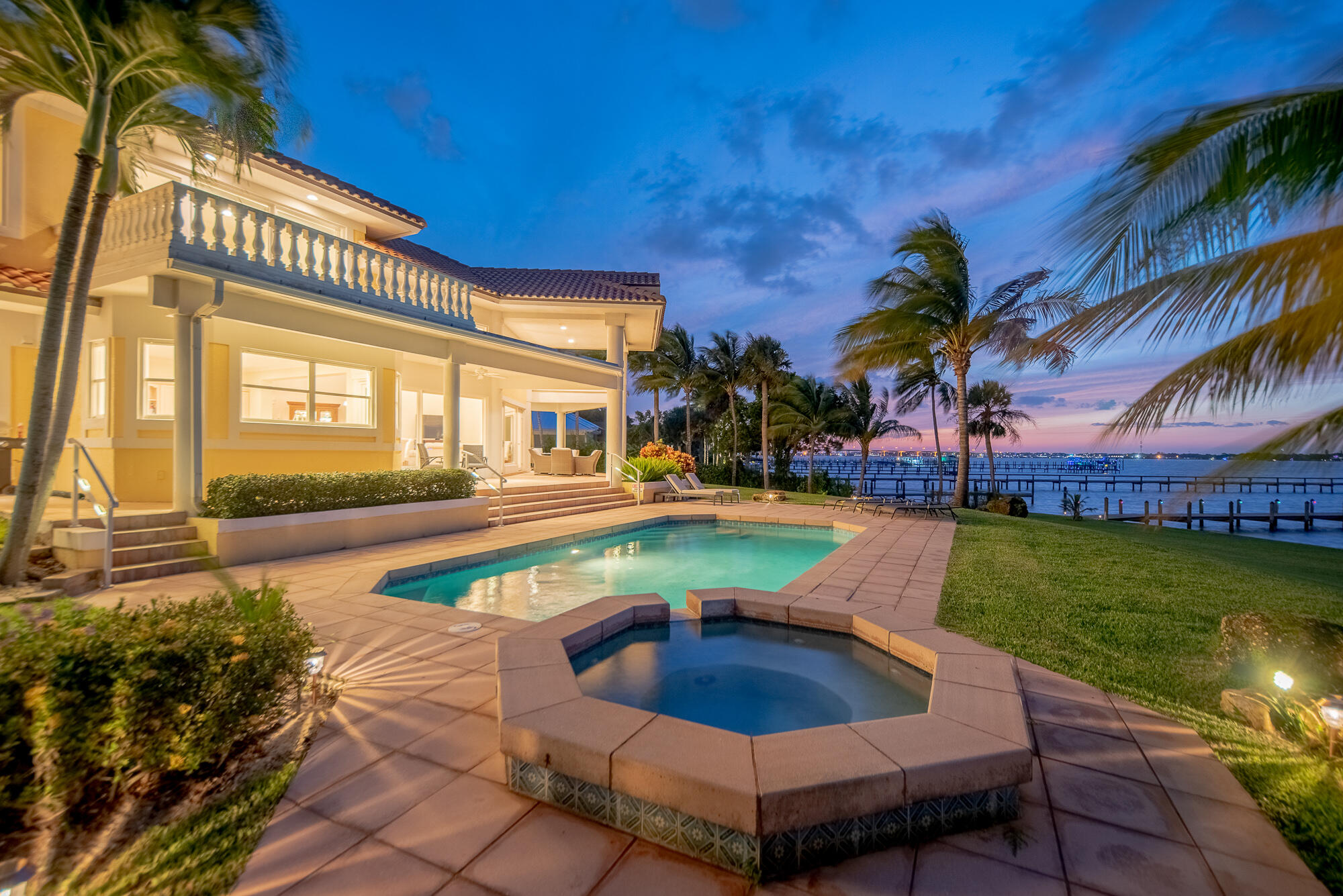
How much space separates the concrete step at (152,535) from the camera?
22.2ft

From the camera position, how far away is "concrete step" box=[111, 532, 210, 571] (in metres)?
6.60

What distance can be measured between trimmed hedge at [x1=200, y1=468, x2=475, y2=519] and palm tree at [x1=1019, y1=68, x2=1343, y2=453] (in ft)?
31.7

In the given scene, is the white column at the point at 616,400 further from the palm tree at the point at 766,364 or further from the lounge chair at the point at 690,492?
the palm tree at the point at 766,364

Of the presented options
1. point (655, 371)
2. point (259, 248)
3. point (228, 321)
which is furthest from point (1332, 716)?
point (655, 371)

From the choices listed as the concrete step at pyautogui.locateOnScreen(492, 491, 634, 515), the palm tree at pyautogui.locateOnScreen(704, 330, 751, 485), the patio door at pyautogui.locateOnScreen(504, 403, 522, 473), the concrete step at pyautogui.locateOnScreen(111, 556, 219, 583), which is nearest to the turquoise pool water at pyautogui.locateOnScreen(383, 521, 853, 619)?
the concrete step at pyautogui.locateOnScreen(492, 491, 634, 515)

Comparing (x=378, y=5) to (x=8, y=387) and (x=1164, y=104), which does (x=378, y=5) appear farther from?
(x=1164, y=104)

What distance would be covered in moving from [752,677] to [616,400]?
12.8 meters

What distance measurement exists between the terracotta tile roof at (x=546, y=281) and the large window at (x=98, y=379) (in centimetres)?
606

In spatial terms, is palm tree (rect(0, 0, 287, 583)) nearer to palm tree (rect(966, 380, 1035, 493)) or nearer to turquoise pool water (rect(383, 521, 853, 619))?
turquoise pool water (rect(383, 521, 853, 619))

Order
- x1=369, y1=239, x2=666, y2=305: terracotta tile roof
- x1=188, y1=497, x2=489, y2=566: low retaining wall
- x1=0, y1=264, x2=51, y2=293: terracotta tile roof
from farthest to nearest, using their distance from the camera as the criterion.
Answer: x1=369, y1=239, x2=666, y2=305: terracotta tile roof < x1=0, y1=264, x2=51, y2=293: terracotta tile roof < x1=188, y1=497, x2=489, y2=566: low retaining wall

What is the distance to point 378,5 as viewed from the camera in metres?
20.4

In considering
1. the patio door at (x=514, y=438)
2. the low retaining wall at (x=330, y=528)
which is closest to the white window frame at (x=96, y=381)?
the low retaining wall at (x=330, y=528)

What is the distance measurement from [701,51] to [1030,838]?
28.0m

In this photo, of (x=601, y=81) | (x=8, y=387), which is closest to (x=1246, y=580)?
(x=8, y=387)
